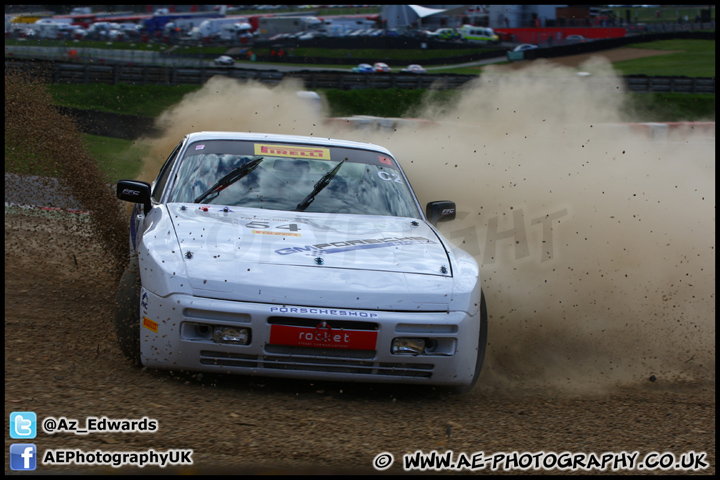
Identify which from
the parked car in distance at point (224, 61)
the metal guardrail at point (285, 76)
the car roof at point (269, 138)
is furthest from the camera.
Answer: the parked car in distance at point (224, 61)

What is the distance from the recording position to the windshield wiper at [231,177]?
4.75 meters

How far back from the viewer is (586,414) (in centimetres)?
377

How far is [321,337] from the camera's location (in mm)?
3516

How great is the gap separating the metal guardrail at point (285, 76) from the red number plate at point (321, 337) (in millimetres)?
18091

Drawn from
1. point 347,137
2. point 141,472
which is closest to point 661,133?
point 347,137

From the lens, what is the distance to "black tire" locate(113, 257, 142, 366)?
147 inches

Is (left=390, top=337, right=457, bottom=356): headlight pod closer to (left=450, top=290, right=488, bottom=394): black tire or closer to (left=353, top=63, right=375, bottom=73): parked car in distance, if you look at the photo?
(left=450, top=290, right=488, bottom=394): black tire

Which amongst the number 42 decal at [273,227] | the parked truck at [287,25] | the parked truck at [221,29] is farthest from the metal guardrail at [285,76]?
the number 42 decal at [273,227]

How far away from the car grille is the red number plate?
4 centimetres

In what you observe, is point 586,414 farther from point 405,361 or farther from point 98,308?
point 98,308

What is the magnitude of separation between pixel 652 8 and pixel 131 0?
30.3 metres

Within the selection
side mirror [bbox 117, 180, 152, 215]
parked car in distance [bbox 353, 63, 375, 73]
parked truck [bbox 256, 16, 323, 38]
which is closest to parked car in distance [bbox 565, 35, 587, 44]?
parked car in distance [bbox 353, 63, 375, 73]

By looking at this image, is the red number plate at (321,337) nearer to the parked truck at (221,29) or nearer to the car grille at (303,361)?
the car grille at (303,361)

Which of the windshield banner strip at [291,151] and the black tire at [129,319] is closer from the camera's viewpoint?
the black tire at [129,319]
